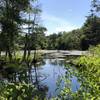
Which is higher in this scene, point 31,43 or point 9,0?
point 9,0

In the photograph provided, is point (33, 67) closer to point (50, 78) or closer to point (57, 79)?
point (50, 78)

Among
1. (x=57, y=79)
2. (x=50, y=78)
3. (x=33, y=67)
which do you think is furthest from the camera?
(x=33, y=67)

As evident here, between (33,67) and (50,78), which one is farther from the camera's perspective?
(33,67)

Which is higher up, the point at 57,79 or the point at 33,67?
the point at 57,79

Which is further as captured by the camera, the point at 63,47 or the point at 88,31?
the point at 63,47

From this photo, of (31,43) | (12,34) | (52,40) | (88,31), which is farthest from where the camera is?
(52,40)

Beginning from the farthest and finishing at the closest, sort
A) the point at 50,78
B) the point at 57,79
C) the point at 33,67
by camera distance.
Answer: the point at 33,67
the point at 50,78
the point at 57,79

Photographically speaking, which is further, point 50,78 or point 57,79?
point 50,78

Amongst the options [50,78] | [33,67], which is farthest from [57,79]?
[33,67]

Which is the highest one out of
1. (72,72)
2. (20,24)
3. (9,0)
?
(9,0)

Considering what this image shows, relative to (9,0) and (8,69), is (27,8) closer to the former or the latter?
(9,0)

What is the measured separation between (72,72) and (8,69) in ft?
81.2

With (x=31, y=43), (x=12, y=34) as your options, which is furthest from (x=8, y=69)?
(x=31, y=43)

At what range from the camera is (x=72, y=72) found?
4.88 meters
